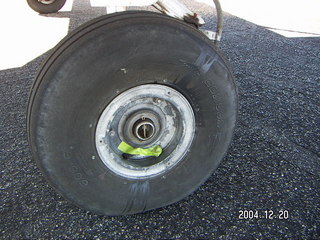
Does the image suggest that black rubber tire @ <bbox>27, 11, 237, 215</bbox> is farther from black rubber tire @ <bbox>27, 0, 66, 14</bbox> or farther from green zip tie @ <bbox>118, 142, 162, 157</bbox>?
black rubber tire @ <bbox>27, 0, 66, 14</bbox>

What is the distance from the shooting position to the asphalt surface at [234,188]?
4.89ft

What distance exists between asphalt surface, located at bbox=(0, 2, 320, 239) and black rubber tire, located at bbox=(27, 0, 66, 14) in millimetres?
2147

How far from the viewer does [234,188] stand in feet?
5.70

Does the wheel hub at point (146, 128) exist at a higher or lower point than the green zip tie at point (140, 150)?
higher

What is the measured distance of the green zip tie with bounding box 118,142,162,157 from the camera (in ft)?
4.53

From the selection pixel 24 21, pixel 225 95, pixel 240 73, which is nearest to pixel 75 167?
pixel 225 95

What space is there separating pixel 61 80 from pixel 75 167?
36cm

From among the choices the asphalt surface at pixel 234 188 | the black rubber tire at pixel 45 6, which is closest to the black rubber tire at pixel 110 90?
the asphalt surface at pixel 234 188

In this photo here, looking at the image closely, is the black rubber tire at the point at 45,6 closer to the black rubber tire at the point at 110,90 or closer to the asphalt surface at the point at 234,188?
the asphalt surface at the point at 234,188

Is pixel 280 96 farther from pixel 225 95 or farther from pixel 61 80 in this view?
pixel 61 80

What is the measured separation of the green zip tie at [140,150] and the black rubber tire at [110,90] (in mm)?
109

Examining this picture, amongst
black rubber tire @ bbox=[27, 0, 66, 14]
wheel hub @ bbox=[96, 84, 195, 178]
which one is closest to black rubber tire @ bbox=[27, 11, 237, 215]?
wheel hub @ bbox=[96, 84, 195, 178]

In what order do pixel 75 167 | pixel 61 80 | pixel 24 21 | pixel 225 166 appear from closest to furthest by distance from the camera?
pixel 61 80, pixel 75 167, pixel 225 166, pixel 24 21

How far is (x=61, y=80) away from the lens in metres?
1.11
